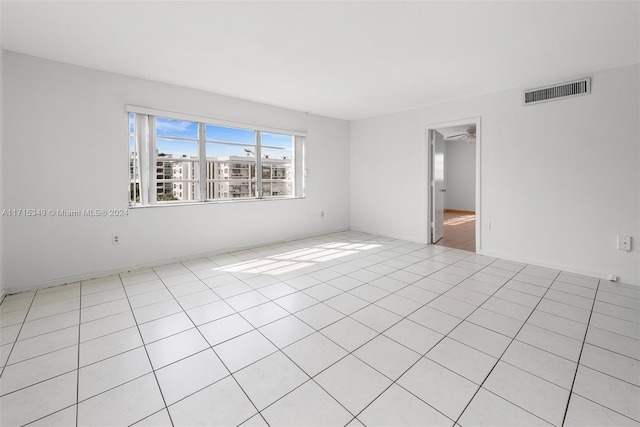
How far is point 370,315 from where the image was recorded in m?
2.57

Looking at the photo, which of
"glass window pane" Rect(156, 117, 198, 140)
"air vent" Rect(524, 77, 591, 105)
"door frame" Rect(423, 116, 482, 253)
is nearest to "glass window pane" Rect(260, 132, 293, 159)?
"glass window pane" Rect(156, 117, 198, 140)

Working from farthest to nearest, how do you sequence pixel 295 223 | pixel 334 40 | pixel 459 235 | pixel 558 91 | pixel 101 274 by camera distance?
pixel 459 235, pixel 295 223, pixel 558 91, pixel 101 274, pixel 334 40

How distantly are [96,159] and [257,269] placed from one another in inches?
98.7

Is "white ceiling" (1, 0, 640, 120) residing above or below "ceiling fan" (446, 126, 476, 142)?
below

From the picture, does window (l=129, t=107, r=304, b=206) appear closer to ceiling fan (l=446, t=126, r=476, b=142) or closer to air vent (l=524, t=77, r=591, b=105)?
air vent (l=524, t=77, r=591, b=105)

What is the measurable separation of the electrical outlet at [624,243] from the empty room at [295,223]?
0.9 inches

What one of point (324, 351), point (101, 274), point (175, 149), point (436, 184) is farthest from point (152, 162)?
point (436, 184)

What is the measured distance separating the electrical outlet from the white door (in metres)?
2.51

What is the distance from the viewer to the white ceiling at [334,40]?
2277 mm

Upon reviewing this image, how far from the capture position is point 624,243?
11.0 feet

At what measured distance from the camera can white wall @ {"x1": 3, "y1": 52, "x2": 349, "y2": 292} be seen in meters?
3.08

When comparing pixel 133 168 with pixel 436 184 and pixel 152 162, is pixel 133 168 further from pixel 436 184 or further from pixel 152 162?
pixel 436 184

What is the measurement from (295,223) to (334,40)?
3.63 m

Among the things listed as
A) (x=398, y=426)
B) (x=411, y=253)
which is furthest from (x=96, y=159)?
(x=411, y=253)
